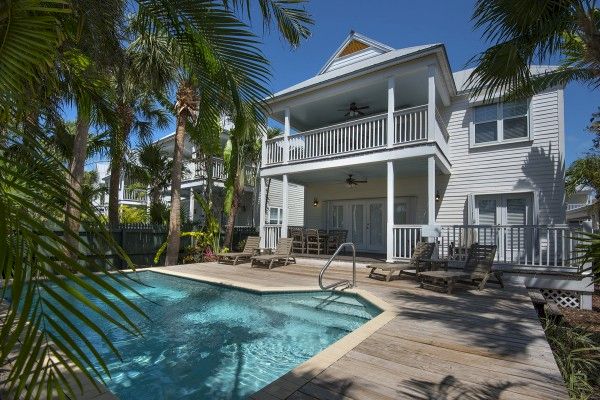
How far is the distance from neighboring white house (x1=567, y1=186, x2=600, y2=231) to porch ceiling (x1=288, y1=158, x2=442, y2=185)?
479 centimetres

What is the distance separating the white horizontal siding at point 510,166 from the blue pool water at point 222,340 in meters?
8.03

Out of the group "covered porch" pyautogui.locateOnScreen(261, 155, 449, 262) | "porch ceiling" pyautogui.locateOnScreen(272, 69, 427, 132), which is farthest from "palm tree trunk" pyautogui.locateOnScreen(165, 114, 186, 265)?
"porch ceiling" pyautogui.locateOnScreen(272, 69, 427, 132)

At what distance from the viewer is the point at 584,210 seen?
19.6 meters

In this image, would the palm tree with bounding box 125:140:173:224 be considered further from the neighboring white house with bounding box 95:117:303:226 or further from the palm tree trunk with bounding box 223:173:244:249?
the palm tree trunk with bounding box 223:173:244:249

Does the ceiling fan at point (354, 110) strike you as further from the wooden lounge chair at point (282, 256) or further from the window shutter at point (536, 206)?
the window shutter at point (536, 206)

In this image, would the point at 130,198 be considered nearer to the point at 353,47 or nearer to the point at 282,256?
the point at 282,256

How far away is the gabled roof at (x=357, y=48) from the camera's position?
15.1 metres

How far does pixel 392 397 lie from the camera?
320cm

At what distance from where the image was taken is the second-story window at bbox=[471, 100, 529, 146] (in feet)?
40.5

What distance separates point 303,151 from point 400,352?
11.2 metres

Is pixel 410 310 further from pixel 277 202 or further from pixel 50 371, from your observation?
pixel 277 202

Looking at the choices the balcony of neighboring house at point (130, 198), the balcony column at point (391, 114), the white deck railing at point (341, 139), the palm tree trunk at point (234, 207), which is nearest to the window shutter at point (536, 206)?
the balcony column at point (391, 114)

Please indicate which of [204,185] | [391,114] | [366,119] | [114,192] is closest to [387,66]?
[391,114]

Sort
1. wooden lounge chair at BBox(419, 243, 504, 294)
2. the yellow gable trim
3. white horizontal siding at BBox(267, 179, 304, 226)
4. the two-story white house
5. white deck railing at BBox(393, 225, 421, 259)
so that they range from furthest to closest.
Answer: white horizontal siding at BBox(267, 179, 304, 226)
the two-story white house
the yellow gable trim
white deck railing at BBox(393, 225, 421, 259)
wooden lounge chair at BBox(419, 243, 504, 294)
